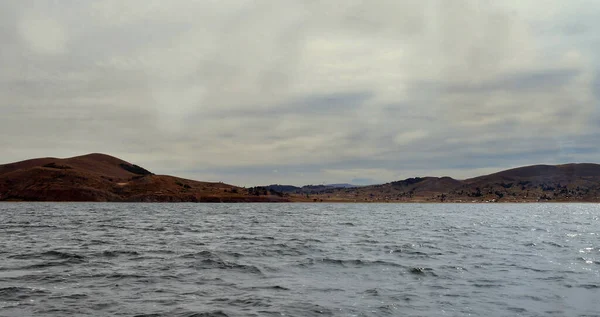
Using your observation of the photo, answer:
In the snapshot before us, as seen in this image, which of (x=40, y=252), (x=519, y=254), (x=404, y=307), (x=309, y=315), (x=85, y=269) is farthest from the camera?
(x=519, y=254)

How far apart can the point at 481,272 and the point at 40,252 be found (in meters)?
31.7

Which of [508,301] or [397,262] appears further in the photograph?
[397,262]

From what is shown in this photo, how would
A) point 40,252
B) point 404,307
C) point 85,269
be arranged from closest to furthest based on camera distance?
point 404,307 < point 85,269 < point 40,252

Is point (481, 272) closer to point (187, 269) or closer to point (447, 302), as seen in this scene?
point (447, 302)

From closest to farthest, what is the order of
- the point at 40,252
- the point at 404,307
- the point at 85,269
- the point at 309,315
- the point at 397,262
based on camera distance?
the point at 309,315 < the point at 404,307 < the point at 85,269 < the point at 397,262 < the point at 40,252

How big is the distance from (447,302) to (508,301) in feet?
9.41

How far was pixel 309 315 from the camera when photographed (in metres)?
19.8

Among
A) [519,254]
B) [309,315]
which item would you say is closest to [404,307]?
[309,315]

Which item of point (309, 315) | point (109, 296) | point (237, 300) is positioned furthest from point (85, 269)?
point (309, 315)

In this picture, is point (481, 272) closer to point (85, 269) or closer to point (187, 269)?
point (187, 269)

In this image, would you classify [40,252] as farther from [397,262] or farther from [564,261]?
[564,261]

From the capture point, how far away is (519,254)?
131ft

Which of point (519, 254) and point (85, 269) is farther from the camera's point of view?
point (519, 254)

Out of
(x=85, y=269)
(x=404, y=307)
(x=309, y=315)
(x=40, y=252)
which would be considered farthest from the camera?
(x=40, y=252)
